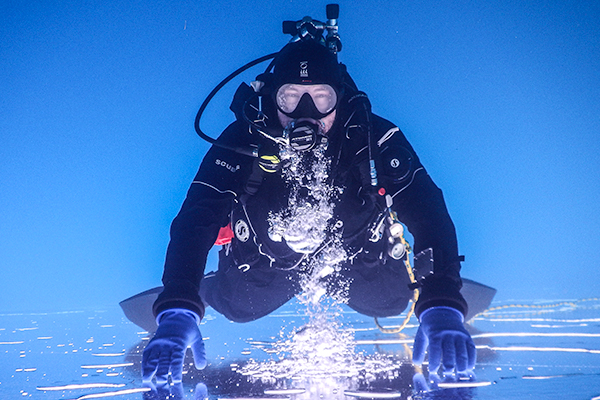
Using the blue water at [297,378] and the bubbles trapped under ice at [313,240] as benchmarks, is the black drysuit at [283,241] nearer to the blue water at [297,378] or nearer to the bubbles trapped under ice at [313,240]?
the bubbles trapped under ice at [313,240]

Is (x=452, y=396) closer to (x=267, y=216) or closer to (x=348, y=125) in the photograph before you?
(x=267, y=216)

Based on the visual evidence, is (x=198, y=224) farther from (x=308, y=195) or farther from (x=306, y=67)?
(x=306, y=67)

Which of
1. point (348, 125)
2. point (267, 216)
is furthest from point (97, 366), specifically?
point (348, 125)

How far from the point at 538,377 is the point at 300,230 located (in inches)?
56.9

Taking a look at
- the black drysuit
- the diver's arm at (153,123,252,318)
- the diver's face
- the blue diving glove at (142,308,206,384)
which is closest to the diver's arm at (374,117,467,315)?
the black drysuit

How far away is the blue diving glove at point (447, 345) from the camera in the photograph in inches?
66.1

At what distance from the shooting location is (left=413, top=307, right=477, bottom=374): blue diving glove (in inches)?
66.1

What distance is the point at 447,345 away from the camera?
1703 millimetres

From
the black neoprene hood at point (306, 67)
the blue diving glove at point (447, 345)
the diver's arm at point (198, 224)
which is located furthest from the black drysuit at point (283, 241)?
the black neoprene hood at point (306, 67)

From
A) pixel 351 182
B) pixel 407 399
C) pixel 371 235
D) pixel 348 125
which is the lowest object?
pixel 407 399

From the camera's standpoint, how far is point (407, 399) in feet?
4.38

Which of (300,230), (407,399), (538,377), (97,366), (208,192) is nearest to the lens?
(407,399)

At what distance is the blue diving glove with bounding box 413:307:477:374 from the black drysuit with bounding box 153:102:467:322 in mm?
107

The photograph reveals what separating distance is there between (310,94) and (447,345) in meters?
1.68
